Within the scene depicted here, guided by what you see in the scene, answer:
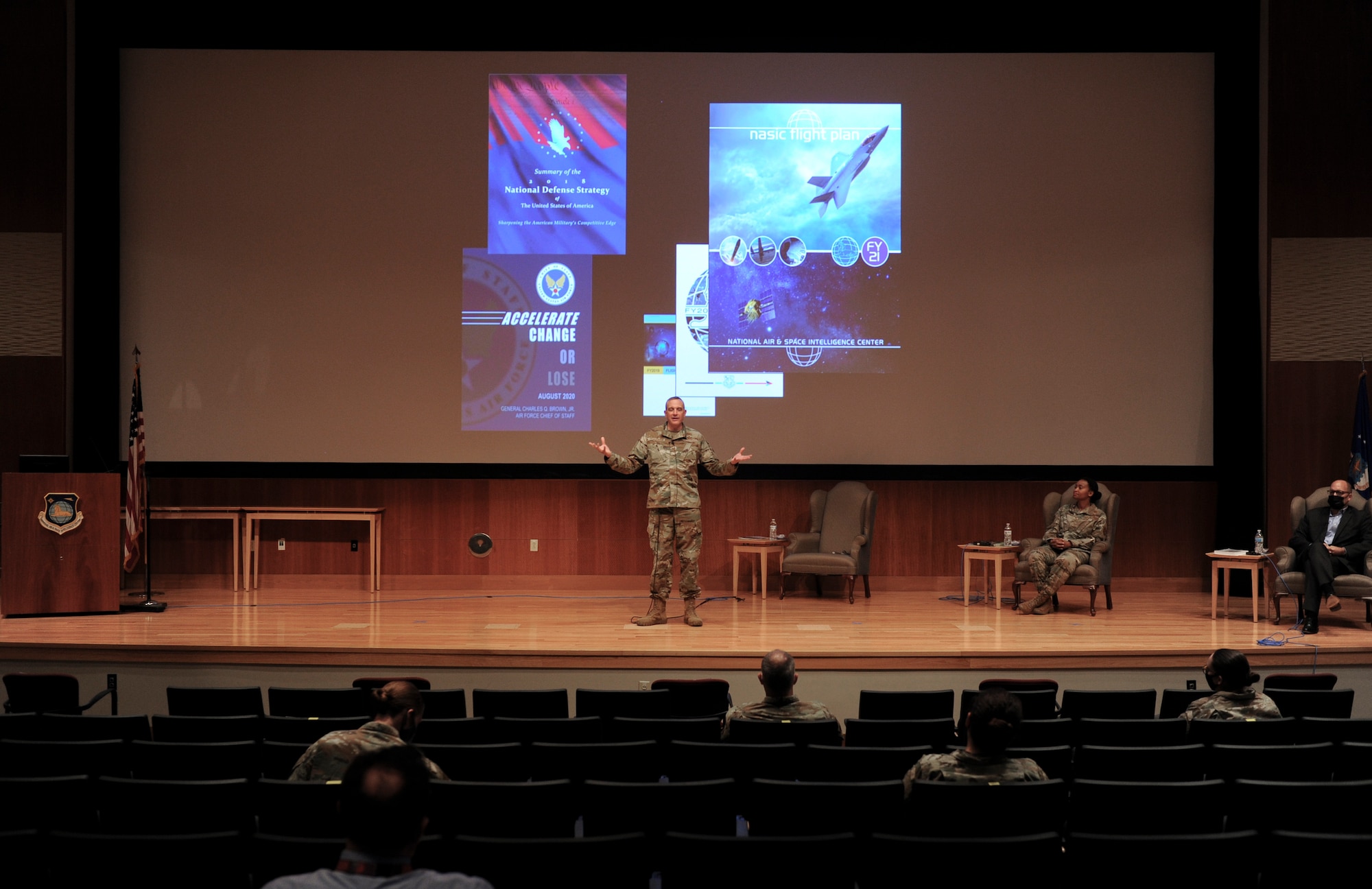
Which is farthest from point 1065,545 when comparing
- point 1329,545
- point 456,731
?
point 456,731

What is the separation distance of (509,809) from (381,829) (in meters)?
0.95

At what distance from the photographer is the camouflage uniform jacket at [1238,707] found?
3793mm

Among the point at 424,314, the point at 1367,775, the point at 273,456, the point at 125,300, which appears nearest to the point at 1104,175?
the point at 424,314

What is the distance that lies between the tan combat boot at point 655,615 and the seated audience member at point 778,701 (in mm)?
3161

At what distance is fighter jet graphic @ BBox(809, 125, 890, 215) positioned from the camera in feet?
28.5

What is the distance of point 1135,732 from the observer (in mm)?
3750

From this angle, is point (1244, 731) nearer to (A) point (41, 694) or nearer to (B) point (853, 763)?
(B) point (853, 763)

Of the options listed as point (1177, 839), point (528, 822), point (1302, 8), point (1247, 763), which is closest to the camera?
point (1177, 839)

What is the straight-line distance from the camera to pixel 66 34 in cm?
871

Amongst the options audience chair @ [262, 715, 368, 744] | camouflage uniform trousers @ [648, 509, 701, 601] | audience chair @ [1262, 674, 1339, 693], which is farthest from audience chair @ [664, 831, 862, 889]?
camouflage uniform trousers @ [648, 509, 701, 601]

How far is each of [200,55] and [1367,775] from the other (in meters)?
9.46

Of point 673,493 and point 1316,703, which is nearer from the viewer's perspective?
point 1316,703

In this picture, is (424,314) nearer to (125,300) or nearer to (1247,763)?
(125,300)

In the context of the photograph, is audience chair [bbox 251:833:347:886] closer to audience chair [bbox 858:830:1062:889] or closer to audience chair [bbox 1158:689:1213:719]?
audience chair [bbox 858:830:1062:889]
